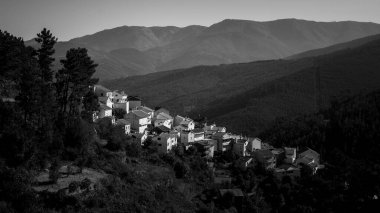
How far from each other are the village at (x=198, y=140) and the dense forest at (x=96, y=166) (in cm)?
116

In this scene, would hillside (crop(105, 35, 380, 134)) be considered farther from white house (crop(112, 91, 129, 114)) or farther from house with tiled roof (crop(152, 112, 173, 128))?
white house (crop(112, 91, 129, 114))

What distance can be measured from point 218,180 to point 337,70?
99491 millimetres

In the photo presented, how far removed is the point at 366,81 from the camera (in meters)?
114

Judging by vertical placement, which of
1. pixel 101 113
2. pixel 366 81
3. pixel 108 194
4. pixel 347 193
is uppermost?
pixel 366 81

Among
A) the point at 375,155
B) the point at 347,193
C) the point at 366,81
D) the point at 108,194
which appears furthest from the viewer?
the point at 366,81

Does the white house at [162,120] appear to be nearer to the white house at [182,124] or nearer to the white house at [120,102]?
the white house at [182,124]

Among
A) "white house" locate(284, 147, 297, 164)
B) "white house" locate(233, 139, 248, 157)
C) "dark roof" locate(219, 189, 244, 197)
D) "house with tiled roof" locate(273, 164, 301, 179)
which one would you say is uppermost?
"white house" locate(233, 139, 248, 157)

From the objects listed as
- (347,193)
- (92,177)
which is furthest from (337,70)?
(92,177)

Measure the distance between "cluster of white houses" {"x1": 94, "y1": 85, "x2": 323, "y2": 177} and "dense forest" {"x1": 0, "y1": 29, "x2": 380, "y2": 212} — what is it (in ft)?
4.61

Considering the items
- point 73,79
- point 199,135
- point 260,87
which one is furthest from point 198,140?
point 260,87

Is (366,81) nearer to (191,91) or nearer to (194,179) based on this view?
(191,91)

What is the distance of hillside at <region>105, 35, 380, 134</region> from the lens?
316 ft

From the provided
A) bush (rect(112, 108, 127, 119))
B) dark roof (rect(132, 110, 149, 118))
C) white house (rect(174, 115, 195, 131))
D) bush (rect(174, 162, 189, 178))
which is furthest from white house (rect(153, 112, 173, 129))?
Answer: bush (rect(174, 162, 189, 178))

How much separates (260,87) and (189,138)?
7863 cm
